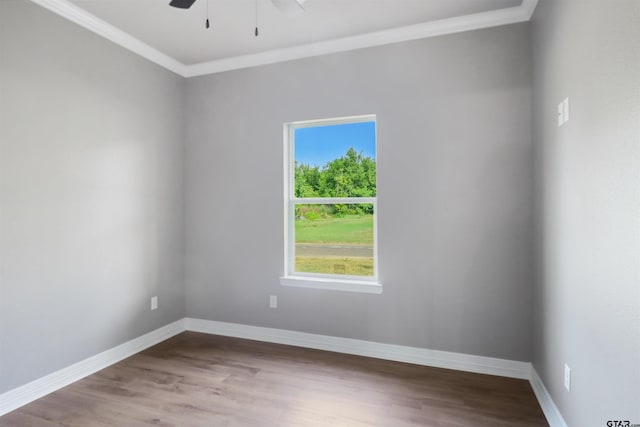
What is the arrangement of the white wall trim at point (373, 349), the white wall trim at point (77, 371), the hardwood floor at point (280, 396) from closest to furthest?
the hardwood floor at point (280, 396)
the white wall trim at point (77, 371)
the white wall trim at point (373, 349)

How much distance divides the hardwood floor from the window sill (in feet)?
1.94

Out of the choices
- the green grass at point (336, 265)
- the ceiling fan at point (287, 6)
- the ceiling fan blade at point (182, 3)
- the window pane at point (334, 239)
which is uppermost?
the ceiling fan at point (287, 6)

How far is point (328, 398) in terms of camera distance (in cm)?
239

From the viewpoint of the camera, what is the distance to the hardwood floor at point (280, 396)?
2.14 m

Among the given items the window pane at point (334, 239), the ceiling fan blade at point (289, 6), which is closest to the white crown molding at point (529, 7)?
the ceiling fan blade at point (289, 6)

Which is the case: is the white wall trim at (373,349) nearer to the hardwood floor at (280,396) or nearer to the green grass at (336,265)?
the hardwood floor at (280,396)

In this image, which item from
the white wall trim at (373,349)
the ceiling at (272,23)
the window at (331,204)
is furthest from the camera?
the window at (331,204)

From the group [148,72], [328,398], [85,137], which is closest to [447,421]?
[328,398]

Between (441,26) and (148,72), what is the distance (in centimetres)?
270

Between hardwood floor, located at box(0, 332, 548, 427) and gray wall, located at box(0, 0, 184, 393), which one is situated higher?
gray wall, located at box(0, 0, 184, 393)

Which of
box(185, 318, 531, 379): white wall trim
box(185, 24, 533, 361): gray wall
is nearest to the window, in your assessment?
box(185, 24, 533, 361): gray wall

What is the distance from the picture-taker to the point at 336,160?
3303 millimetres

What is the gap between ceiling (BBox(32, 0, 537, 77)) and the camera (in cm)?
257

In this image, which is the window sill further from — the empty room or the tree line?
the tree line
